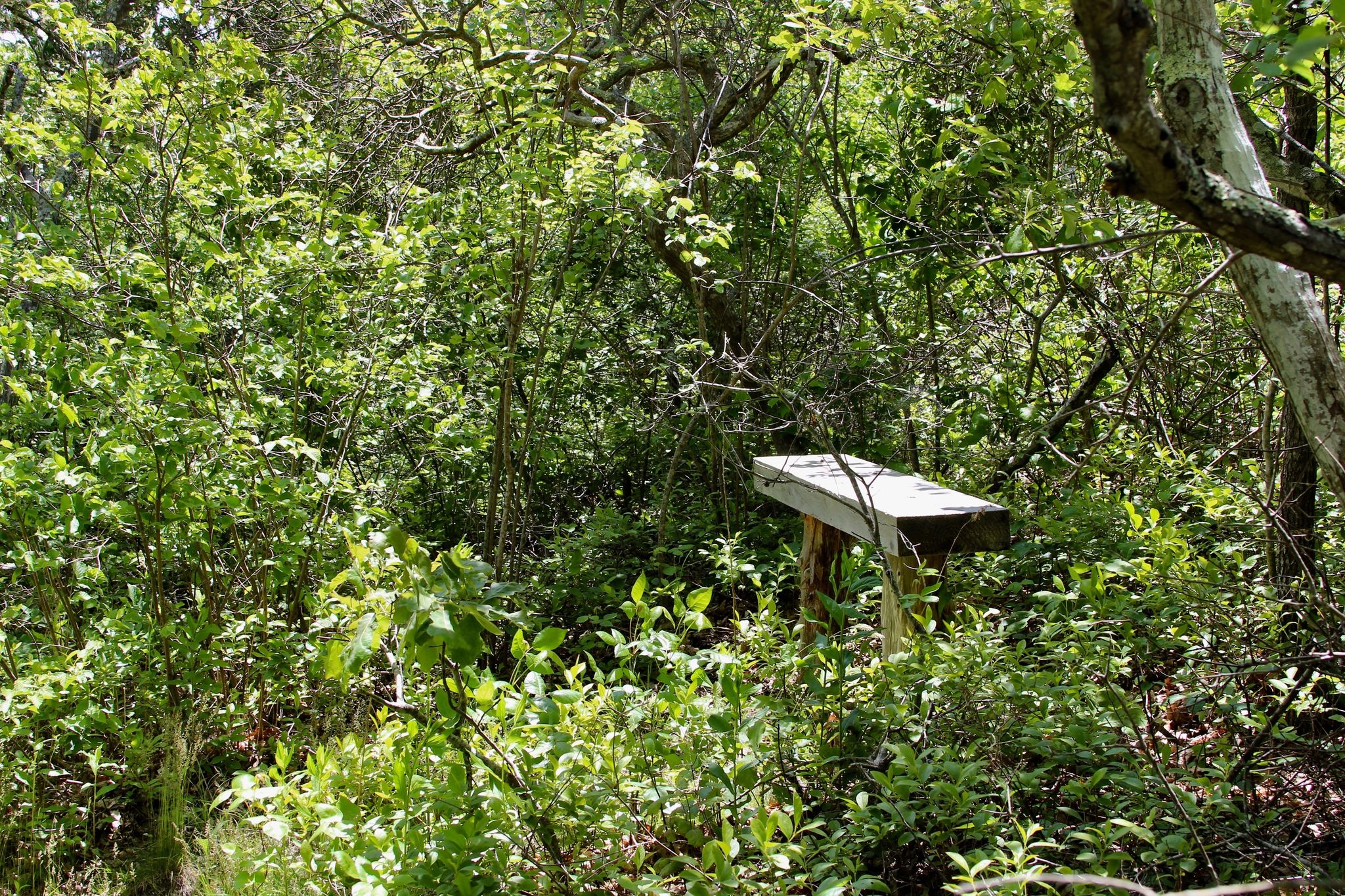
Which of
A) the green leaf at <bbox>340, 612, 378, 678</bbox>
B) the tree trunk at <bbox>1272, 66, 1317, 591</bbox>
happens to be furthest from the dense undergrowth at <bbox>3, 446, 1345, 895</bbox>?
the tree trunk at <bbox>1272, 66, 1317, 591</bbox>

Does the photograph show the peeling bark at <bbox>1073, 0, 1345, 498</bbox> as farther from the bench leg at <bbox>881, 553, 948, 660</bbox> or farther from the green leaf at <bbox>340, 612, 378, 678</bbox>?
the green leaf at <bbox>340, 612, 378, 678</bbox>

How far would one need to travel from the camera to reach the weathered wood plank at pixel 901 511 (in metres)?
3.03

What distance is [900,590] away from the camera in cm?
321

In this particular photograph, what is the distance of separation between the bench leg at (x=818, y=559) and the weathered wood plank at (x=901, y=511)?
0.61 ft

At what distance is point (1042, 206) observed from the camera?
9.94 ft

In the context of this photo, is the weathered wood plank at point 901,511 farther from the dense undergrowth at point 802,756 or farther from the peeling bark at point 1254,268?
the peeling bark at point 1254,268

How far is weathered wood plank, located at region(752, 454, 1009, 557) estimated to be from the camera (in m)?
3.03

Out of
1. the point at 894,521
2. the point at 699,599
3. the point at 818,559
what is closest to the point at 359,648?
the point at 699,599

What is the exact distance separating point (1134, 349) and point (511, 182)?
2.93 meters

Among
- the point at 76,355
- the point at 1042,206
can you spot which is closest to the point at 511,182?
the point at 76,355

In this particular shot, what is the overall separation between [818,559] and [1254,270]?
239cm

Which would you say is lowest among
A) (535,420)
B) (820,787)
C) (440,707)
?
(820,787)

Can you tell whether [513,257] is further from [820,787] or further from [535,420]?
[820,787]

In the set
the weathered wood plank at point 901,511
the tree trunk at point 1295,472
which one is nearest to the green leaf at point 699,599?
the weathered wood plank at point 901,511
